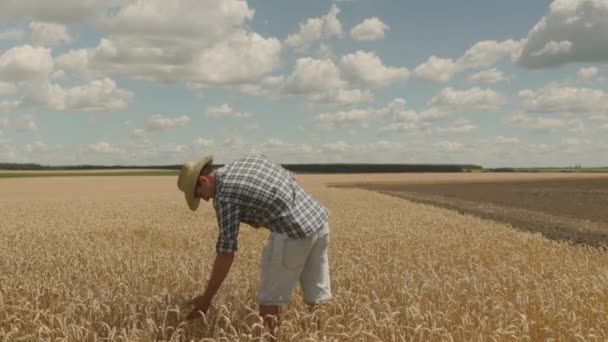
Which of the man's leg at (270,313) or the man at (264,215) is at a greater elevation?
the man at (264,215)

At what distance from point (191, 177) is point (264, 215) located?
0.72 m

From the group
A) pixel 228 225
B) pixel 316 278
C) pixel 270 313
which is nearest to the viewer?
pixel 228 225

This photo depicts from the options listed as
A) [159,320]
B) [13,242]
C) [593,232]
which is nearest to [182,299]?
[159,320]

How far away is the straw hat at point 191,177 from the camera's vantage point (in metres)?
5.14

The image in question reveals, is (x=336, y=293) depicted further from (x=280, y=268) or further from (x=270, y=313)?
(x=280, y=268)

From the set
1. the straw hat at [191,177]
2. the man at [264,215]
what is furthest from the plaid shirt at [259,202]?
the straw hat at [191,177]

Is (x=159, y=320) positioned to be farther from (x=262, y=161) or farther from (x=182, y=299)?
(x=262, y=161)

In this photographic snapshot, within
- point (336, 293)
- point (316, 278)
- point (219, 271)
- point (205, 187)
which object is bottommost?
point (336, 293)

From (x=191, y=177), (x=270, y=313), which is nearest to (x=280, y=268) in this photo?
(x=270, y=313)

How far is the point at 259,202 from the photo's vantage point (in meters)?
5.18

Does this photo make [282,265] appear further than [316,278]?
No

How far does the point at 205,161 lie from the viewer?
520 centimetres

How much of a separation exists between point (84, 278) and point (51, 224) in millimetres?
11070

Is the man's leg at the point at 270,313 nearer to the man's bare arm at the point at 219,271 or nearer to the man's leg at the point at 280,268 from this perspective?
the man's leg at the point at 280,268
